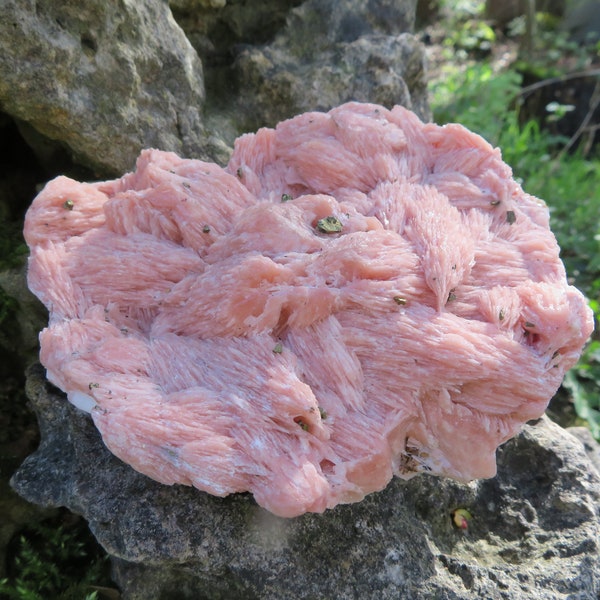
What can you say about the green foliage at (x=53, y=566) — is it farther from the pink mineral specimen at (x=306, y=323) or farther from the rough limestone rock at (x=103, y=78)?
the rough limestone rock at (x=103, y=78)

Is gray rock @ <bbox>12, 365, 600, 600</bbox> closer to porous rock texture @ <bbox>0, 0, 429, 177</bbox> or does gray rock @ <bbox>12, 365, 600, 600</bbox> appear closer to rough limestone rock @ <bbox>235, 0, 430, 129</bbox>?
porous rock texture @ <bbox>0, 0, 429, 177</bbox>

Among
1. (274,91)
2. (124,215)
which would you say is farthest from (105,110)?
(274,91)

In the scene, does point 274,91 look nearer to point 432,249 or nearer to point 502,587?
point 432,249

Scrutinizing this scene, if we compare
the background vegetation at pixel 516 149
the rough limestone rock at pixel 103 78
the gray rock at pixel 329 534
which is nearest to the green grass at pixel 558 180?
the background vegetation at pixel 516 149

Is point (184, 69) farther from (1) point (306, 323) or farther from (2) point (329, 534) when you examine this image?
(2) point (329, 534)

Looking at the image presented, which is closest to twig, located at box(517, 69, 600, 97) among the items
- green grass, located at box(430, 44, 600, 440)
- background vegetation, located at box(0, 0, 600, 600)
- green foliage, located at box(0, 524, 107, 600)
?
background vegetation, located at box(0, 0, 600, 600)
